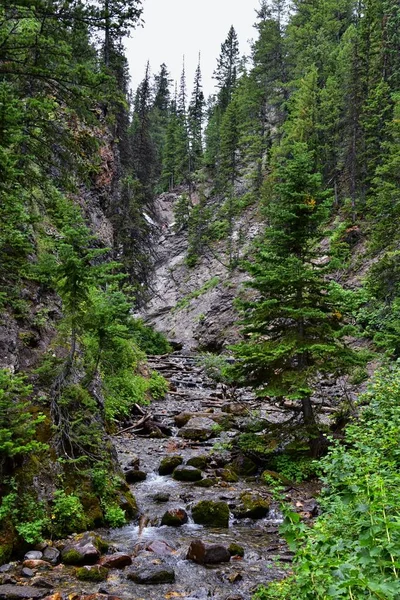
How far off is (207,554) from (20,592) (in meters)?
2.90

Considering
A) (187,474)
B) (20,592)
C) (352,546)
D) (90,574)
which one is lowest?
(187,474)

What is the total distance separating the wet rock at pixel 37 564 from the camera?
20.5 ft

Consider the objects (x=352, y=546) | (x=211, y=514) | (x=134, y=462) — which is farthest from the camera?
(x=134, y=462)

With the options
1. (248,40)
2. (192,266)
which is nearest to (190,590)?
(192,266)

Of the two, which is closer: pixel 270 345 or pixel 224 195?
pixel 270 345

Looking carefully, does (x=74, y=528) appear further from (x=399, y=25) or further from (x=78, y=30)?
(x=399, y=25)

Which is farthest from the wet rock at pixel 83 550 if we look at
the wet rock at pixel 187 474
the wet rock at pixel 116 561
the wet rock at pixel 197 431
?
the wet rock at pixel 197 431

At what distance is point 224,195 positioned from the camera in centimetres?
5362

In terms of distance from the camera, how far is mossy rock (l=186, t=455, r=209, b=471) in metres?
12.2

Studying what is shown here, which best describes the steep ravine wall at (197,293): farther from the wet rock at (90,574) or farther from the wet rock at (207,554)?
the wet rock at (90,574)

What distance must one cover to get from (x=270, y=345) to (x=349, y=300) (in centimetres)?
234

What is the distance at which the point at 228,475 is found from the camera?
11336mm

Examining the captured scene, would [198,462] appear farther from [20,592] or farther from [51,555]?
[20,592]

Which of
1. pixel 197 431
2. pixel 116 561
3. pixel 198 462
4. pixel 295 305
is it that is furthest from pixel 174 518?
pixel 197 431
